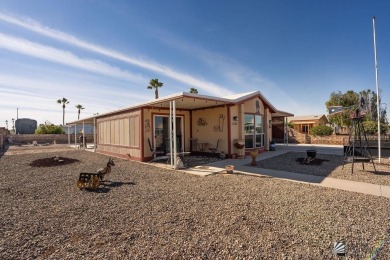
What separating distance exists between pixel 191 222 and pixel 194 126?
9.34 meters

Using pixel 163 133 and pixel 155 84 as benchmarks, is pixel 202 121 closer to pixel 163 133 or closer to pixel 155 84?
pixel 163 133

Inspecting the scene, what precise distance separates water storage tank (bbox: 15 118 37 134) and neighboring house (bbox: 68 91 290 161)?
32709mm

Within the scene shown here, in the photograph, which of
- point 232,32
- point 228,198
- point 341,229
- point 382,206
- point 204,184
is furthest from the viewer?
point 232,32

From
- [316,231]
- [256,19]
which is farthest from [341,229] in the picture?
[256,19]

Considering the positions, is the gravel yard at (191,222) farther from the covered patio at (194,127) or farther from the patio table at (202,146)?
the patio table at (202,146)

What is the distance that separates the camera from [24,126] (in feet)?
119

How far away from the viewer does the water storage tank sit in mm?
35906

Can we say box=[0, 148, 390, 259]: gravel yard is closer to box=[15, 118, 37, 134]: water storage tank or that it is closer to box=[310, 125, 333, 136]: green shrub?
box=[310, 125, 333, 136]: green shrub

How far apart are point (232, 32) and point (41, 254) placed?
12.8 metres

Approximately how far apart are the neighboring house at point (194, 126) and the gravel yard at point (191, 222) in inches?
200

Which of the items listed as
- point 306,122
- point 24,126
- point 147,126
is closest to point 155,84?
point 147,126

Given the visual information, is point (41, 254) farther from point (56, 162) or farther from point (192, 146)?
point (192, 146)

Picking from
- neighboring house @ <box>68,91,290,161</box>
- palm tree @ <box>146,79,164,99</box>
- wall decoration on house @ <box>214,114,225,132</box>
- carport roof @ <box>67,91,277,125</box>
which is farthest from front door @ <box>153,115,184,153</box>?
palm tree @ <box>146,79,164,99</box>

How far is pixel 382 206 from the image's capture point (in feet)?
13.0
